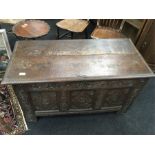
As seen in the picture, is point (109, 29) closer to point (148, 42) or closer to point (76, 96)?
point (148, 42)

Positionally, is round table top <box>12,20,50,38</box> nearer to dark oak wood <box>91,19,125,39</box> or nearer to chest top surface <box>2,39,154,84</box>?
chest top surface <box>2,39,154,84</box>

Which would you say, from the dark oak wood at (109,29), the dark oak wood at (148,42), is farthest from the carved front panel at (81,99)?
the dark oak wood at (148,42)

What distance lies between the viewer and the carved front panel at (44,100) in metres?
1.51

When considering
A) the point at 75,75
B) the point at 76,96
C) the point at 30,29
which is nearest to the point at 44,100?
the point at 76,96

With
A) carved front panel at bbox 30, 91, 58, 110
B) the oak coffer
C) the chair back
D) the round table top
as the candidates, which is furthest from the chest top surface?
the chair back

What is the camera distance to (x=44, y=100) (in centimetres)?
159

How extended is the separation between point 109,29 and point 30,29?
120 centimetres

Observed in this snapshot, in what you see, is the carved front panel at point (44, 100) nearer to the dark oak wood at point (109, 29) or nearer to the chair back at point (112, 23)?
the dark oak wood at point (109, 29)

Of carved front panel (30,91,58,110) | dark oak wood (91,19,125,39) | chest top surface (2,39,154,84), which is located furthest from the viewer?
dark oak wood (91,19,125,39)

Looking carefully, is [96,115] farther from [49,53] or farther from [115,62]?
[49,53]

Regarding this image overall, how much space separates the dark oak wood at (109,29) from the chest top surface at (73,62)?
2.05ft

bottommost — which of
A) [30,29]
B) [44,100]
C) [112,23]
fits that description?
[44,100]

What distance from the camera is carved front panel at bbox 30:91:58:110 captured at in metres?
1.51

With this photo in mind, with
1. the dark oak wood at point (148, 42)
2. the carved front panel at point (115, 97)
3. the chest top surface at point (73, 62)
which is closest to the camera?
the chest top surface at point (73, 62)
